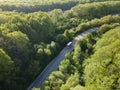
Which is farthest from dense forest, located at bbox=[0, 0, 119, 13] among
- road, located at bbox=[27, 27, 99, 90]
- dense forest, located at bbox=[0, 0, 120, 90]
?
road, located at bbox=[27, 27, 99, 90]

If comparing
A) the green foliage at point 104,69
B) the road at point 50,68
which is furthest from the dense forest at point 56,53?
the road at point 50,68

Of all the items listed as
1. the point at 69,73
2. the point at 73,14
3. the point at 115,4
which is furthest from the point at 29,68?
the point at 115,4

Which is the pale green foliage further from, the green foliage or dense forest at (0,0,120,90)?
the green foliage

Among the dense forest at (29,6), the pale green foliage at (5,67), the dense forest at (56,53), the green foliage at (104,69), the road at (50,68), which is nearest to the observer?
the green foliage at (104,69)

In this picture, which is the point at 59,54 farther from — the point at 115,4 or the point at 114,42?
the point at 115,4

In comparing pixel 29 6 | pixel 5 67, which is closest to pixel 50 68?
pixel 5 67

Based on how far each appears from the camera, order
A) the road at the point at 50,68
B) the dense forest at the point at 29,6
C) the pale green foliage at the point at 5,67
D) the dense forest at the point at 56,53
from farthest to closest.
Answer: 1. the dense forest at the point at 29,6
2. the road at the point at 50,68
3. the pale green foliage at the point at 5,67
4. the dense forest at the point at 56,53

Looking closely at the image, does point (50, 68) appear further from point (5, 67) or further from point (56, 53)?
point (5, 67)

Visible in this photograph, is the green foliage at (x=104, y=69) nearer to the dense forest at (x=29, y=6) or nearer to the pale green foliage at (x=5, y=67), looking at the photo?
the pale green foliage at (x=5, y=67)
